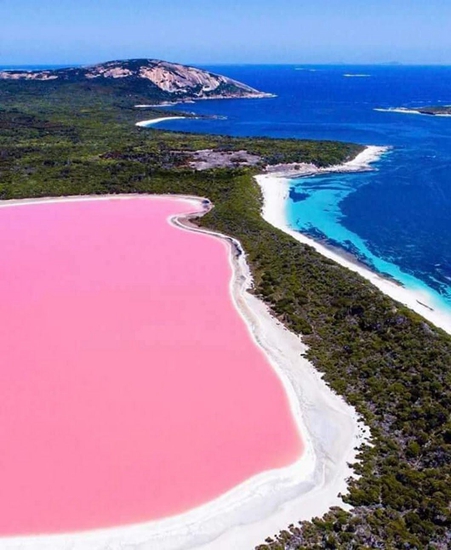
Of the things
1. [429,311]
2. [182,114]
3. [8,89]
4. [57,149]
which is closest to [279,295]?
[429,311]

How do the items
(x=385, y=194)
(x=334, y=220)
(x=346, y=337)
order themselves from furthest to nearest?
(x=385, y=194), (x=334, y=220), (x=346, y=337)

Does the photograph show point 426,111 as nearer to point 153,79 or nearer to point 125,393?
point 153,79

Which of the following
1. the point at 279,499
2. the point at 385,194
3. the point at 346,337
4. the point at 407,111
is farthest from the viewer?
the point at 407,111

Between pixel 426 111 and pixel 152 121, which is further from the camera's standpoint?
pixel 426 111

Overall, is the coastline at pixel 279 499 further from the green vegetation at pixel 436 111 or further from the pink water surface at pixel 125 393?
the green vegetation at pixel 436 111

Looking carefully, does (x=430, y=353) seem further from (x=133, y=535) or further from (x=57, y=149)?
(x=57, y=149)

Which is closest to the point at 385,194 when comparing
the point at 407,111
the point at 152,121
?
the point at 152,121

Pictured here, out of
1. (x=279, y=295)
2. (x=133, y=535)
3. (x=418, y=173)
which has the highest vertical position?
(x=418, y=173)
